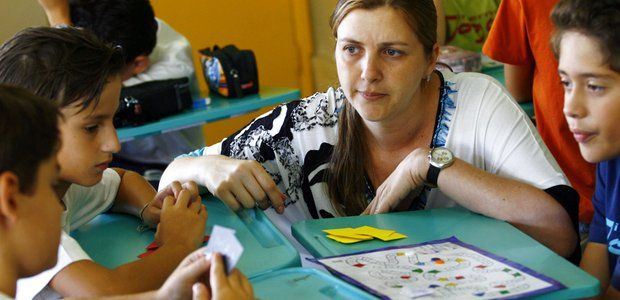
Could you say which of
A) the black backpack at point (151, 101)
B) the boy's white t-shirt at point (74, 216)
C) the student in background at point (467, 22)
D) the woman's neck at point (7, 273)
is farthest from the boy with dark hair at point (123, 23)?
the woman's neck at point (7, 273)

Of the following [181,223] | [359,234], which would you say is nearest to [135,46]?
[181,223]

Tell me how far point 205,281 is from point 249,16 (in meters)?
4.35

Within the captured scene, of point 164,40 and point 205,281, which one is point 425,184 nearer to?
point 205,281

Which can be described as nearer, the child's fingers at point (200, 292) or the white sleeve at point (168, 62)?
the child's fingers at point (200, 292)

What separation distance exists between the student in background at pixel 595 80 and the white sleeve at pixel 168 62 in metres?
2.17

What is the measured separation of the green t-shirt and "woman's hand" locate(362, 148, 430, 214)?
220cm

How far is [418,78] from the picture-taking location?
6.48 feet

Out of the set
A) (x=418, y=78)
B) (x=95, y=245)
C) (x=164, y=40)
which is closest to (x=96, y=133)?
(x=95, y=245)

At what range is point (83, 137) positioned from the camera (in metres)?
1.63

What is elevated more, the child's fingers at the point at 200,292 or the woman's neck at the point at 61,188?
the child's fingers at the point at 200,292

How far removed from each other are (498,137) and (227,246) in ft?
3.19

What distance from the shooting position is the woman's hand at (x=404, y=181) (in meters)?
1.79

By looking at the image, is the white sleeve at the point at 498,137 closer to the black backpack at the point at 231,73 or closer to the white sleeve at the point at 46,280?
the white sleeve at the point at 46,280

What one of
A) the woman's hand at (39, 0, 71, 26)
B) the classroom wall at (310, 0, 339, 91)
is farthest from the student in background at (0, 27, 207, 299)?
the classroom wall at (310, 0, 339, 91)
